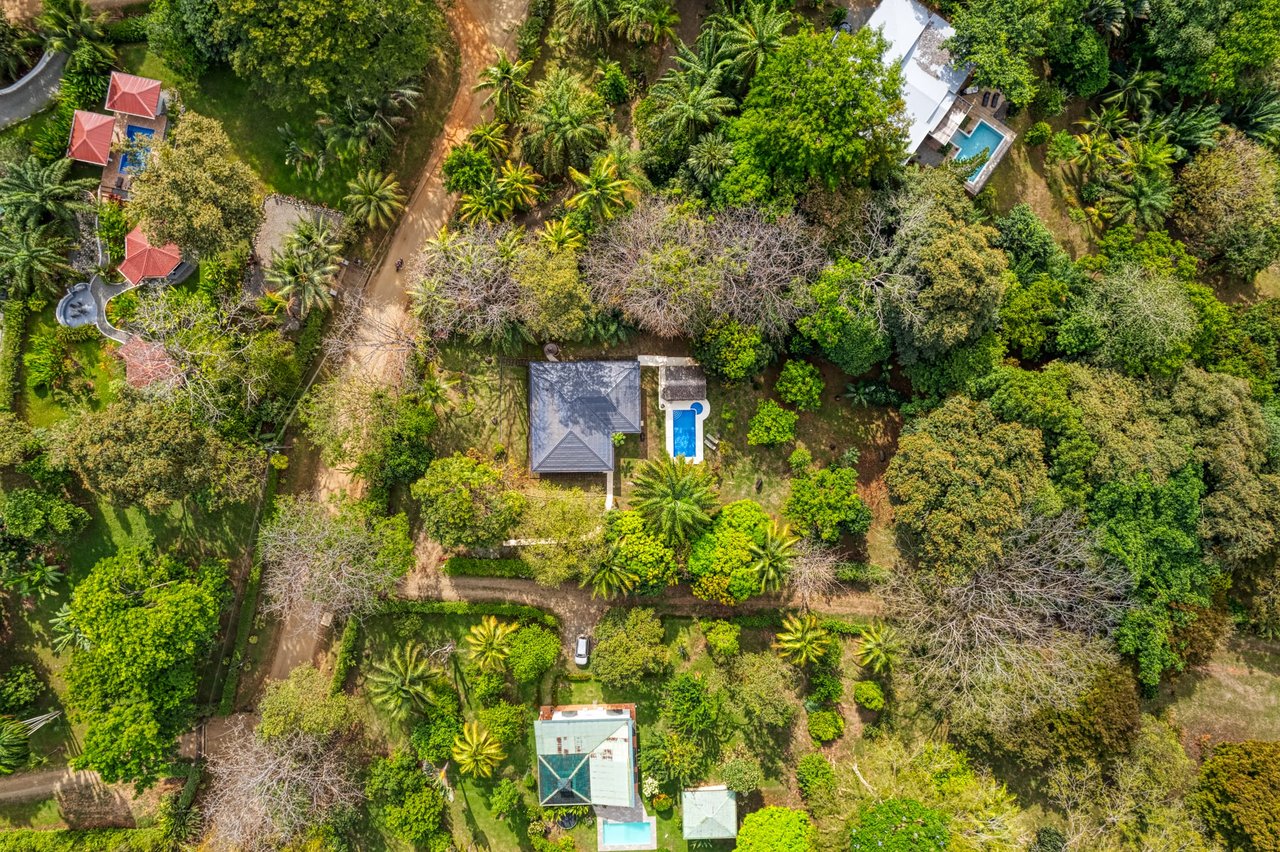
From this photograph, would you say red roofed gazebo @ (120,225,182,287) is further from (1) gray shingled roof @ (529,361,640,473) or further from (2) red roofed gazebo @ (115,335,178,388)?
(1) gray shingled roof @ (529,361,640,473)

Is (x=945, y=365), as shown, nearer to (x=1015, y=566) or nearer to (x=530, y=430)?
(x=1015, y=566)

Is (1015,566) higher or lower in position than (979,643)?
higher

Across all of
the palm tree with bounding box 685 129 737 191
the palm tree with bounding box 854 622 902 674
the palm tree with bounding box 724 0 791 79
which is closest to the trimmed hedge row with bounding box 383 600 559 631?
the palm tree with bounding box 854 622 902 674

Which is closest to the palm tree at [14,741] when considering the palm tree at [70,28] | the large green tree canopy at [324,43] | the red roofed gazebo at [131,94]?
the red roofed gazebo at [131,94]

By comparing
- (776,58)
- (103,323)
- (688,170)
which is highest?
(776,58)

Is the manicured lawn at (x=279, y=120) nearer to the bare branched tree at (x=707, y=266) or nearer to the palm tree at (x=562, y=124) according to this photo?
the palm tree at (x=562, y=124)

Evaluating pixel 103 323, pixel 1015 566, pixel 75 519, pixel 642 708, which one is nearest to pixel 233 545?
pixel 75 519
